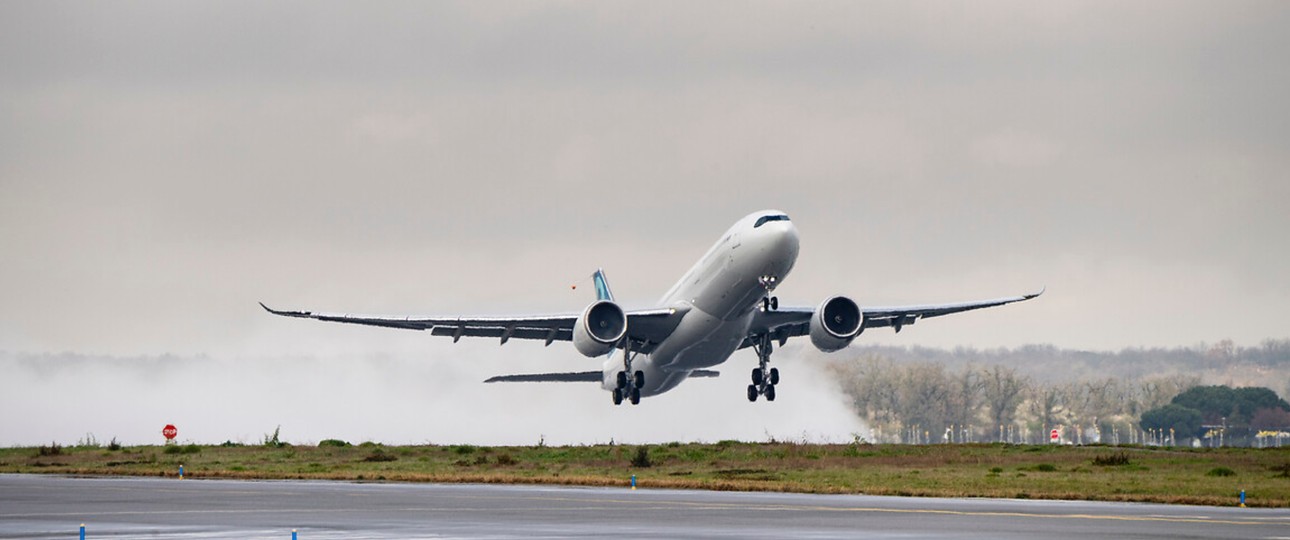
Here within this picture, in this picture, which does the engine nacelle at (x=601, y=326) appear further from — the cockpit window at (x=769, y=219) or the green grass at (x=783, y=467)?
the cockpit window at (x=769, y=219)

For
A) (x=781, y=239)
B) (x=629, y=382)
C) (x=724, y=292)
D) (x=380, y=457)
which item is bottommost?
(x=380, y=457)

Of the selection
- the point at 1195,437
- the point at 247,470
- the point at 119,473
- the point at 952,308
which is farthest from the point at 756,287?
the point at 1195,437

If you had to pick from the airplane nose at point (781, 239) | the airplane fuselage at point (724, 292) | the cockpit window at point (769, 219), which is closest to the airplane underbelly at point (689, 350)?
the airplane fuselage at point (724, 292)

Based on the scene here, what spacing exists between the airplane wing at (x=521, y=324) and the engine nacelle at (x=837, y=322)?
5922mm

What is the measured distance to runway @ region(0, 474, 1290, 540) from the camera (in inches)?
1362

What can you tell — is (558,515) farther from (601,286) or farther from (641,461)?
(601,286)

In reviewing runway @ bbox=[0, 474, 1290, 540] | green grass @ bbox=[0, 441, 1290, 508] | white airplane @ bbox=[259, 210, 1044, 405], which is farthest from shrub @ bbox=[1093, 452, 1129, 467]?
runway @ bbox=[0, 474, 1290, 540]

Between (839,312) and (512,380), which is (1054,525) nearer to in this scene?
(839,312)

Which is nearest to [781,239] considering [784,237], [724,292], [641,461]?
[784,237]

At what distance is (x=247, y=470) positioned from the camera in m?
70.1

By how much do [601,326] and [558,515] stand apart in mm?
31016

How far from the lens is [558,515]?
40750 mm

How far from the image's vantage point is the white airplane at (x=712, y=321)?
63188 mm

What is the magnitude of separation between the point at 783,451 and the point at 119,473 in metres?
30.0
